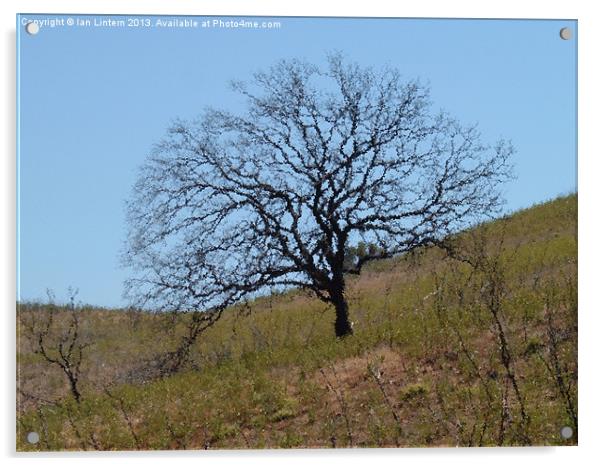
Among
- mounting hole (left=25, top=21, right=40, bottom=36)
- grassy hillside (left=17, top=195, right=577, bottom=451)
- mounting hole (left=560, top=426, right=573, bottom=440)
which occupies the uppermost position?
mounting hole (left=25, top=21, right=40, bottom=36)

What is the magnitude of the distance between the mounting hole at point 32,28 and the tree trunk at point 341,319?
422 centimetres

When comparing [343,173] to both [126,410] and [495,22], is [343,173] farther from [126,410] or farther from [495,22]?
[126,410]

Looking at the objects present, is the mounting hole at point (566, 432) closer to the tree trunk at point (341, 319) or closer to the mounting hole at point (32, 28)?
the tree trunk at point (341, 319)

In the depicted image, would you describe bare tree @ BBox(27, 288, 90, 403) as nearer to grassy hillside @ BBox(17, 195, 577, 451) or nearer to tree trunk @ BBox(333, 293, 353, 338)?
grassy hillside @ BBox(17, 195, 577, 451)

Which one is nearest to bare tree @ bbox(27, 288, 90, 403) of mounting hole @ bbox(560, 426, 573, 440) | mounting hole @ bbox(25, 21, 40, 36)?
mounting hole @ bbox(25, 21, 40, 36)

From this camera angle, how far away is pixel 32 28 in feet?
35.8

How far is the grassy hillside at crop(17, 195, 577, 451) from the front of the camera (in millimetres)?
10977

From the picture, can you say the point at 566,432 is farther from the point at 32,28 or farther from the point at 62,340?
the point at 32,28

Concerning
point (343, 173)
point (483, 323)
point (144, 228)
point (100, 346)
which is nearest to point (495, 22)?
point (343, 173)

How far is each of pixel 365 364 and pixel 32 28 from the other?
487 cm

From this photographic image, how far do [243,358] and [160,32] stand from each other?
3.54 meters

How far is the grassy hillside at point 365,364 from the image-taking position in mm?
10977

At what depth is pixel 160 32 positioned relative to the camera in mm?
11086

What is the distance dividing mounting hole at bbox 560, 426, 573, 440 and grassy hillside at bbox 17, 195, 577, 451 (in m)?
→ 0.04
